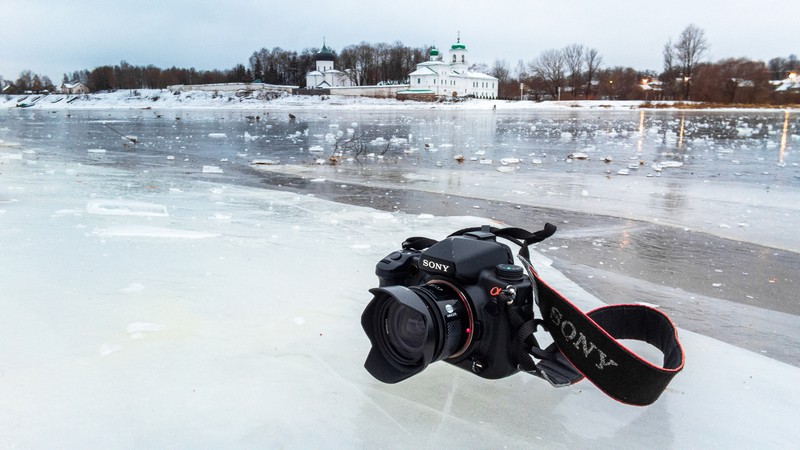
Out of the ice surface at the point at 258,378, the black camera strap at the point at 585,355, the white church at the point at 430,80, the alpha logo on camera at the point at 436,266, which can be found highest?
the white church at the point at 430,80

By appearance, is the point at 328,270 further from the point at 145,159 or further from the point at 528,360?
the point at 145,159

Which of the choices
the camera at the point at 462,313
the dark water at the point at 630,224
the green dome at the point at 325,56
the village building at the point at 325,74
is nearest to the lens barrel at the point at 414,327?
the camera at the point at 462,313

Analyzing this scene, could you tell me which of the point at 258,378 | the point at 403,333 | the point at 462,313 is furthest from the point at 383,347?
the point at 258,378

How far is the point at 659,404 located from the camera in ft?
4.26

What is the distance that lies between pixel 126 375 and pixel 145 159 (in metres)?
6.49

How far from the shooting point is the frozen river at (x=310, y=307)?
1.19 meters

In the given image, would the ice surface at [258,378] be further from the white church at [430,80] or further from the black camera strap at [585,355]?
the white church at [430,80]

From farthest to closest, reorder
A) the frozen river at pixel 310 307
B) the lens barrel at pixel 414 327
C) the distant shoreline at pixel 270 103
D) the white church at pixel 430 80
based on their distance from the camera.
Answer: the white church at pixel 430 80 < the distant shoreline at pixel 270 103 < the frozen river at pixel 310 307 < the lens barrel at pixel 414 327

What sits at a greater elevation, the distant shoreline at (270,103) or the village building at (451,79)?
the village building at (451,79)

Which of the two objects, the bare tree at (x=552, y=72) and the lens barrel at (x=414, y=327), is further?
the bare tree at (x=552, y=72)

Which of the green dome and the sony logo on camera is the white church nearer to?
the green dome

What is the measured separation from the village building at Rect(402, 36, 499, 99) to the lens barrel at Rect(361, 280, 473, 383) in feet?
209

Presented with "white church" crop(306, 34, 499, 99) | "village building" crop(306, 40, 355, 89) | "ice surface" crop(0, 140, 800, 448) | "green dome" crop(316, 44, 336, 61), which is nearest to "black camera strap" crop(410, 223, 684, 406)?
"ice surface" crop(0, 140, 800, 448)

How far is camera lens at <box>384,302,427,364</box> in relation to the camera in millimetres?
1157
